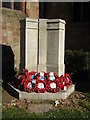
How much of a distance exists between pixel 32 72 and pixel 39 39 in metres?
1.12

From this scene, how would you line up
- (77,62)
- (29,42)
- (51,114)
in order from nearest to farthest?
1. (51,114)
2. (29,42)
3. (77,62)

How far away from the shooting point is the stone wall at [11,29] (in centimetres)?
810

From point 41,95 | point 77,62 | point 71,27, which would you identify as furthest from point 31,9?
point 41,95

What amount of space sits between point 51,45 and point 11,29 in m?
2.76

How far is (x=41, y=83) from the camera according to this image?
5.62m

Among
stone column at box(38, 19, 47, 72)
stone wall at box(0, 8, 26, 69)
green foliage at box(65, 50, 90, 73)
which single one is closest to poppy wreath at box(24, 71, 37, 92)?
stone column at box(38, 19, 47, 72)

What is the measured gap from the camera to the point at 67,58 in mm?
9742

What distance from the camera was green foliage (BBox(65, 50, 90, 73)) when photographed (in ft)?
30.8

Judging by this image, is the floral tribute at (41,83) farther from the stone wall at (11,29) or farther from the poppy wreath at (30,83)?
the stone wall at (11,29)

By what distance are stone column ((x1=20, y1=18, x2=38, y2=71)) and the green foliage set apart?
3495mm

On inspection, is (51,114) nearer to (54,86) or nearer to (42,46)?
(54,86)

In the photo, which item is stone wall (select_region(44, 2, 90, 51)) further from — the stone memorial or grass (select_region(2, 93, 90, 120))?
grass (select_region(2, 93, 90, 120))

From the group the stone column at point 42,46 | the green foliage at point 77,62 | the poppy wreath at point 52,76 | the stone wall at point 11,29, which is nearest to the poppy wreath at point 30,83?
the poppy wreath at point 52,76

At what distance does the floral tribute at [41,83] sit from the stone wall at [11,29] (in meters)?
2.72
